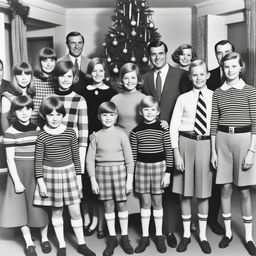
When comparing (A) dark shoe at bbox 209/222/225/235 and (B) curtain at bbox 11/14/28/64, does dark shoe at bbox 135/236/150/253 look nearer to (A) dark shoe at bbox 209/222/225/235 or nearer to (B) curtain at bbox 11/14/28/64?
(A) dark shoe at bbox 209/222/225/235

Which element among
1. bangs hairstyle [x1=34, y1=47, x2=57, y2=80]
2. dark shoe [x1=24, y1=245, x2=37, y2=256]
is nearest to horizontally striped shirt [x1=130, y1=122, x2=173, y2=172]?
bangs hairstyle [x1=34, y1=47, x2=57, y2=80]

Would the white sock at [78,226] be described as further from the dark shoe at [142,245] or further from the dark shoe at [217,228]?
the dark shoe at [217,228]

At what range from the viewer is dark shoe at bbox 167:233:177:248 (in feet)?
9.11

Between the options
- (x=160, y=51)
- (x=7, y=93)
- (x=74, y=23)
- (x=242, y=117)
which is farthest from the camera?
(x=74, y=23)

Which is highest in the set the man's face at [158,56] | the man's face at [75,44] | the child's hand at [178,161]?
the man's face at [75,44]

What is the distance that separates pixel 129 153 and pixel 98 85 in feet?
2.02

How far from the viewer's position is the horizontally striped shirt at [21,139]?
2.53 metres

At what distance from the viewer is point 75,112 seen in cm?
273

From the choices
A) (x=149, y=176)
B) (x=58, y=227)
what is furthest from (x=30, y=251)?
(x=149, y=176)

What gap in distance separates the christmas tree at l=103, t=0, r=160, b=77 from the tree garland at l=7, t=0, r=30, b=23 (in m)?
1.19

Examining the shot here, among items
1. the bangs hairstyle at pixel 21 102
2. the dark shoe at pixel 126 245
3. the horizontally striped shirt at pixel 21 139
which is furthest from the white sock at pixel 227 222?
the bangs hairstyle at pixel 21 102

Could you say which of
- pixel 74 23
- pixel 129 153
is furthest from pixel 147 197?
pixel 74 23

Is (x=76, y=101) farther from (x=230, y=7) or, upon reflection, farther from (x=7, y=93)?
(x=230, y=7)

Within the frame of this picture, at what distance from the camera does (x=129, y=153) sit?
2.63 metres
